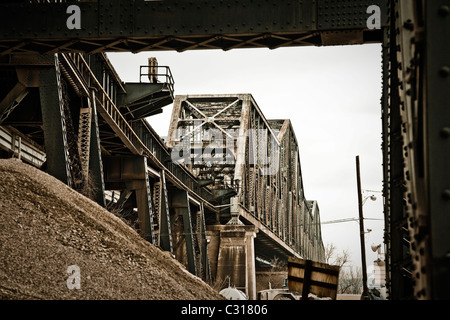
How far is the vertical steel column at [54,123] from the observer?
16891mm

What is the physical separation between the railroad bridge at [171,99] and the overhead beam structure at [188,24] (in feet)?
0.08

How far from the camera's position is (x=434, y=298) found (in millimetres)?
3240

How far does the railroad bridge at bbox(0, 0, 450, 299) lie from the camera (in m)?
3.31

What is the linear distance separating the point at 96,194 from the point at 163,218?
9404 millimetres

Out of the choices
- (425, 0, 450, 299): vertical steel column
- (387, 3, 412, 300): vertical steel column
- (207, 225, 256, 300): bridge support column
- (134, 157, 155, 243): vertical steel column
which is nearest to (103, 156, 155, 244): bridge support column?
(134, 157, 155, 243): vertical steel column

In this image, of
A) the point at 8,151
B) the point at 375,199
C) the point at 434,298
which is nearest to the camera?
the point at 434,298

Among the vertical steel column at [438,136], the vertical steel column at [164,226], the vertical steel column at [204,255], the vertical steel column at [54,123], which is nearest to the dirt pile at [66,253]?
the vertical steel column at [54,123]

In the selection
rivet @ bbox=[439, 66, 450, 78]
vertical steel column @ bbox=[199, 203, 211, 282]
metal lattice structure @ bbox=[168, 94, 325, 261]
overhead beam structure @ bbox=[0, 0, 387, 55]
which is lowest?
rivet @ bbox=[439, 66, 450, 78]

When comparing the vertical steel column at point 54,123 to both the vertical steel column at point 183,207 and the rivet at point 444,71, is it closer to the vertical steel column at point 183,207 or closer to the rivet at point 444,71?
the rivet at point 444,71

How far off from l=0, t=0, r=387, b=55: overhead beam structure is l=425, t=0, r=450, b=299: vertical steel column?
9.26 metres

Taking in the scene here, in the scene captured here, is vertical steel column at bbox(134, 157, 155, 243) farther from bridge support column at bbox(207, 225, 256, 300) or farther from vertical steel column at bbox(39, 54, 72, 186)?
bridge support column at bbox(207, 225, 256, 300)

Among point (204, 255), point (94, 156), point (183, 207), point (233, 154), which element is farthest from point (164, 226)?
point (233, 154)
